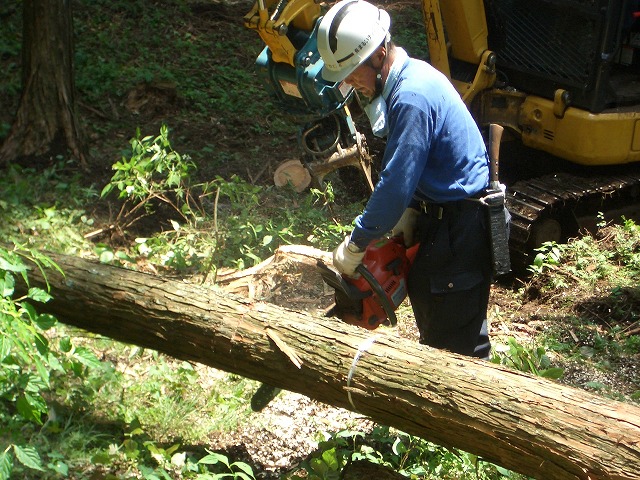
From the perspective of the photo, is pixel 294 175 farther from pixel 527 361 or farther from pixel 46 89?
pixel 527 361

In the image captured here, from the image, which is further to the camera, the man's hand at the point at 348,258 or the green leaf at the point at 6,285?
the man's hand at the point at 348,258

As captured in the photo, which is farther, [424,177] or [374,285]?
[374,285]

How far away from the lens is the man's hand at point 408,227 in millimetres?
4090

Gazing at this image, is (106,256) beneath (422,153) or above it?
beneath

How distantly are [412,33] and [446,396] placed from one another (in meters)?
8.55

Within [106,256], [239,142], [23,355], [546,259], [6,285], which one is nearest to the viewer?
[23,355]

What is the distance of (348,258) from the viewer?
3.94 metres

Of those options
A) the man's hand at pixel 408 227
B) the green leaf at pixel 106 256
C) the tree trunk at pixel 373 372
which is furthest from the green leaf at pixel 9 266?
the green leaf at pixel 106 256

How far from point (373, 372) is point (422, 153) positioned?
3.20ft

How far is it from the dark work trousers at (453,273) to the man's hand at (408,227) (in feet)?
0.17

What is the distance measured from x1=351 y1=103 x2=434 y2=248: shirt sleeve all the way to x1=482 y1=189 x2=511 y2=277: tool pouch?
45 cm

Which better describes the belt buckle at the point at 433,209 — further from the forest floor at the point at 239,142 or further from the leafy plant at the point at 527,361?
the forest floor at the point at 239,142

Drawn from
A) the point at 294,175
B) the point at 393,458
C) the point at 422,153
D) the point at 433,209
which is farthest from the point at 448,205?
the point at 294,175

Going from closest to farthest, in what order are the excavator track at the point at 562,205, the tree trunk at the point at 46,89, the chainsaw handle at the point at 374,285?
the chainsaw handle at the point at 374,285, the excavator track at the point at 562,205, the tree trunk at the point at 46,89
